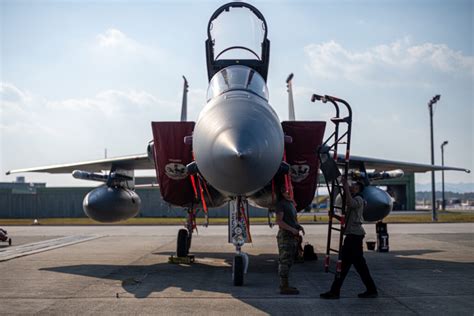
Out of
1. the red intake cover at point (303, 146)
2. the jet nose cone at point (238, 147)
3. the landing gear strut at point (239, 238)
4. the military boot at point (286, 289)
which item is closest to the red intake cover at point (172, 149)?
the landing gear strut at point (239, 238)

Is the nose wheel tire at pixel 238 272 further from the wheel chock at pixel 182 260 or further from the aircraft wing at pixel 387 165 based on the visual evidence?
the aircraft wing at pixel 387 165

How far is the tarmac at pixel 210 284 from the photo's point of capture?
622 centimetres

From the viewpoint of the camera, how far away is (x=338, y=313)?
5.90 m

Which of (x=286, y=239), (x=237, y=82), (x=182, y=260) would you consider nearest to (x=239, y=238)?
(x=286, y=239)

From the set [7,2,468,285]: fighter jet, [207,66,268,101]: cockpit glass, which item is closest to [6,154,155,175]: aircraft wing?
[7,2,468,285]: fighter jet

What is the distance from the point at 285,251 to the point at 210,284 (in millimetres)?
1569

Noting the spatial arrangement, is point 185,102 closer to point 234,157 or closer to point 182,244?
point 182,244

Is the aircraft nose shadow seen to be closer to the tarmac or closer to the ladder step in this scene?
the tarmac

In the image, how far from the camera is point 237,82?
28.4 feet

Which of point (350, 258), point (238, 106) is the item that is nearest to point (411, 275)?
point (350, 258)

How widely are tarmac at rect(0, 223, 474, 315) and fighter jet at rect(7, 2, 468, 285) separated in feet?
3.11

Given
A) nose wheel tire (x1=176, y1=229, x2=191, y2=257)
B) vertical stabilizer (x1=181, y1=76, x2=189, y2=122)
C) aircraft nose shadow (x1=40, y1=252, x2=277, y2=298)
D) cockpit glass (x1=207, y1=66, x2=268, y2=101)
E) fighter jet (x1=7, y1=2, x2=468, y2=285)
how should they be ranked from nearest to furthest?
fighter jet (x1=7, y1=2, x2=468, y2=285) < aircraft nose shadow (x1=40, y1=252, x2=277, y2=298) < cockpit glass (x1=207, y1=66, x2=268, y2=101) < nose wheel tire (x1=176, y1=229, x2=191, y2=257) < vertical stabilizer (x1=181, y1=76, x2=189, y2=122)

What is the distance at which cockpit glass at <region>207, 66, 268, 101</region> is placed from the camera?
8625mm

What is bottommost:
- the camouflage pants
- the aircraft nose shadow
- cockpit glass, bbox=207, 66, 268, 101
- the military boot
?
the aircraft nose shadow
